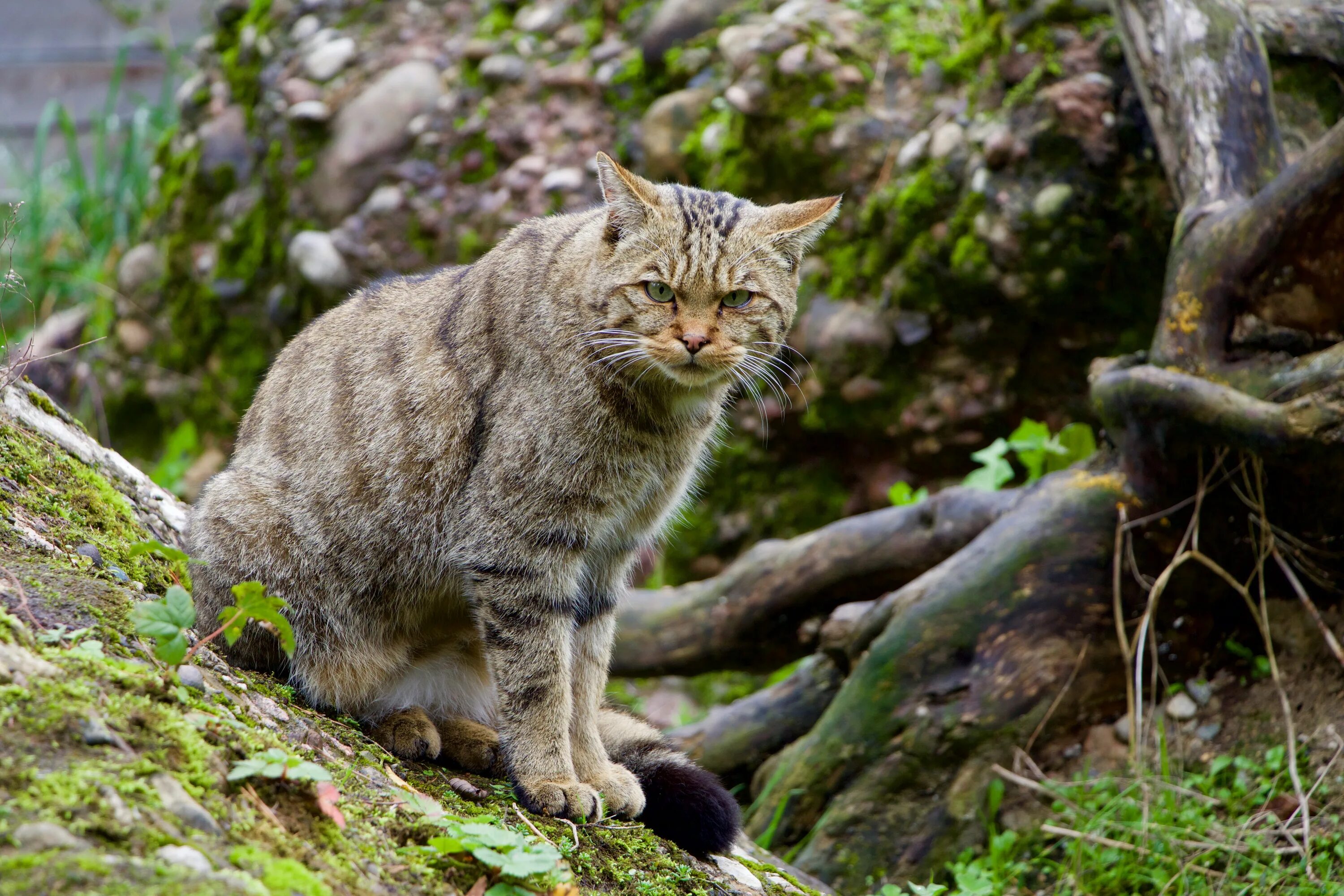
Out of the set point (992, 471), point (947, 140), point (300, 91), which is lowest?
point (992, 471)

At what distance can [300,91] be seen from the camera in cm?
716

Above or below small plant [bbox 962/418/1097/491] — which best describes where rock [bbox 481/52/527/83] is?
above

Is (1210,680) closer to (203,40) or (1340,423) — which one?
(1340,423)

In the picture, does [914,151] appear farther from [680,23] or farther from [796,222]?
[796,222]

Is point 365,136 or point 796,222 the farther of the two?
point 365,136

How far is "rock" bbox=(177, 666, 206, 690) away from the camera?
2271mm

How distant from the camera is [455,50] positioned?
284 inches

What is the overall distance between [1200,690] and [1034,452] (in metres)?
1.26

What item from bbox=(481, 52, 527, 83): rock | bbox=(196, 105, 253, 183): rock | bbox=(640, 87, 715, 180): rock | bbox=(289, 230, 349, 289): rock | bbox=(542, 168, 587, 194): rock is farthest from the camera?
bbox=(196, 105, 253, 183): rock

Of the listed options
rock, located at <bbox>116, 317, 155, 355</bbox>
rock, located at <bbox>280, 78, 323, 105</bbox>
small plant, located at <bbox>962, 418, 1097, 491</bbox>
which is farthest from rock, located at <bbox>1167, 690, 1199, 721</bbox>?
rock, located at <bbox>116, 317, 155, 355</bbox>

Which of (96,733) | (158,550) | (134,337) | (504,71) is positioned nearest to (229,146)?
(134,337)

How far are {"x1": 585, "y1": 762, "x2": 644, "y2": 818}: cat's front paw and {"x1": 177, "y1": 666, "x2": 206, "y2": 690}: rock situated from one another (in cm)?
108

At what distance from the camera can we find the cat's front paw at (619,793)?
2.94 meters

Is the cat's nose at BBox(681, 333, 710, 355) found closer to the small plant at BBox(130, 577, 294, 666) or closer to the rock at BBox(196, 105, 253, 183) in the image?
the small plant at BBox(130, 577, 294, 666)
